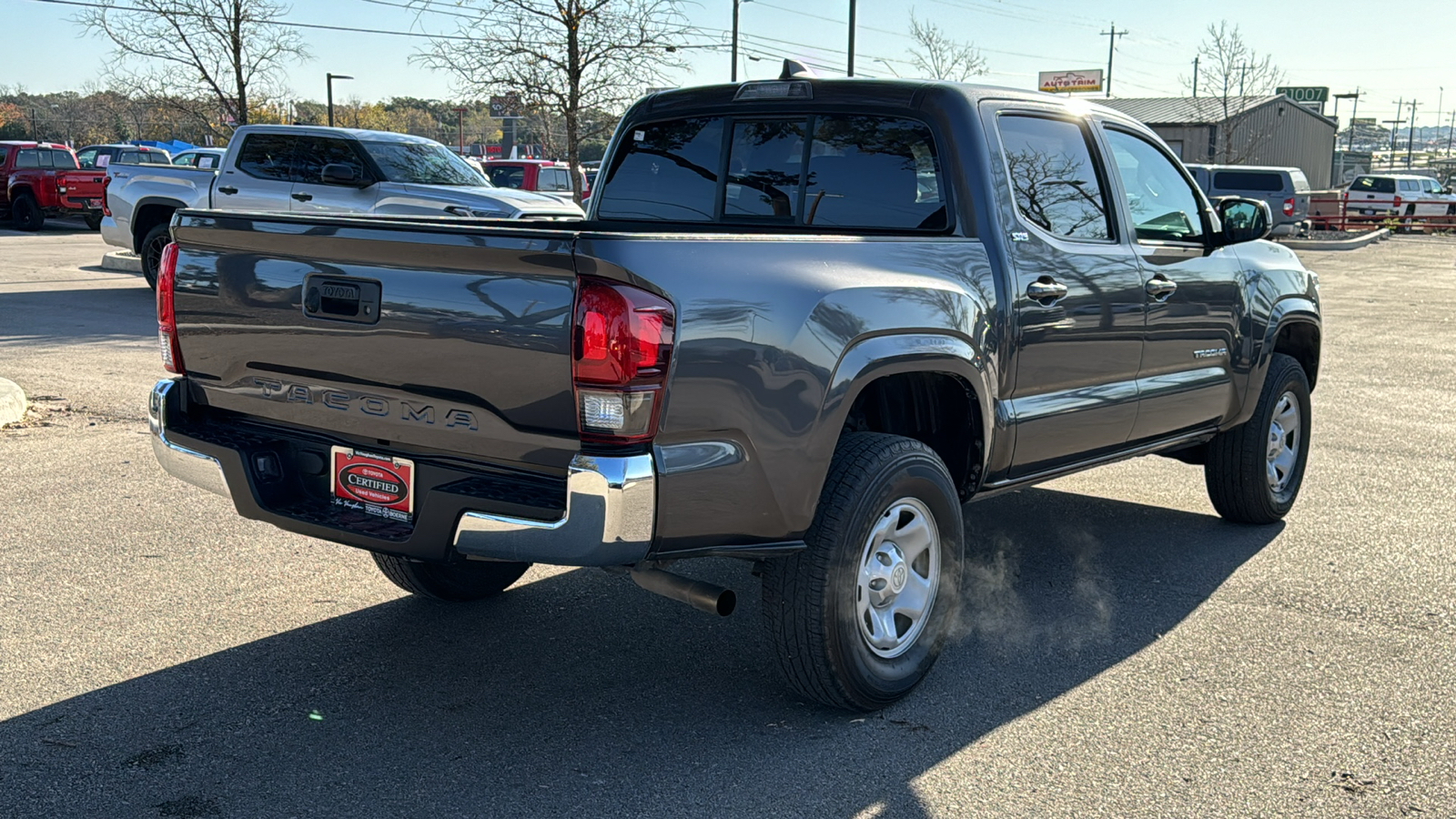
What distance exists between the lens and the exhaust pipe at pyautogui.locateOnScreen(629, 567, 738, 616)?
11.6 feet

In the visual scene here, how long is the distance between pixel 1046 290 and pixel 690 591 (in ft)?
5.76

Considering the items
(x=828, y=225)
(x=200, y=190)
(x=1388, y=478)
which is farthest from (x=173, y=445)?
(x=200, y=190)

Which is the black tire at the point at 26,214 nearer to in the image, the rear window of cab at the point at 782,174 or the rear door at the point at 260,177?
the rear door at the point at 260,177

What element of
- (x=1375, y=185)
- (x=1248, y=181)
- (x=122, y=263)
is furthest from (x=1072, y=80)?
(x=122, y=263)

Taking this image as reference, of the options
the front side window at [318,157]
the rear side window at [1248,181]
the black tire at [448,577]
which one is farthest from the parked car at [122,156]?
the black tire at [448,577]

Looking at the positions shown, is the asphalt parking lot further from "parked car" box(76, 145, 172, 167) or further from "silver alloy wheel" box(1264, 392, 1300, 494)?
"parked car" box(76, 145, 172, 167)

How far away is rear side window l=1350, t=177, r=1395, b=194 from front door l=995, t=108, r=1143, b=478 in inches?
1721

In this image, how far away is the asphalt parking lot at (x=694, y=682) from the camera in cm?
335

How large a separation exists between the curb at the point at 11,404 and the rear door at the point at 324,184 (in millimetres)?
5772

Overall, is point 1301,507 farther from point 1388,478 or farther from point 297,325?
point 297,325

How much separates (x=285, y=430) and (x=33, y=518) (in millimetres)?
2679

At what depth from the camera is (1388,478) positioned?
7105 millimetres

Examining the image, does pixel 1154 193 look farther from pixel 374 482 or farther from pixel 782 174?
pixel 374 482

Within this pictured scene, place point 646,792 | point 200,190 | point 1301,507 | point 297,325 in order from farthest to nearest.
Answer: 1. point 200,190
2. point 1301,507
3. point 297,325
4. point 646,792
